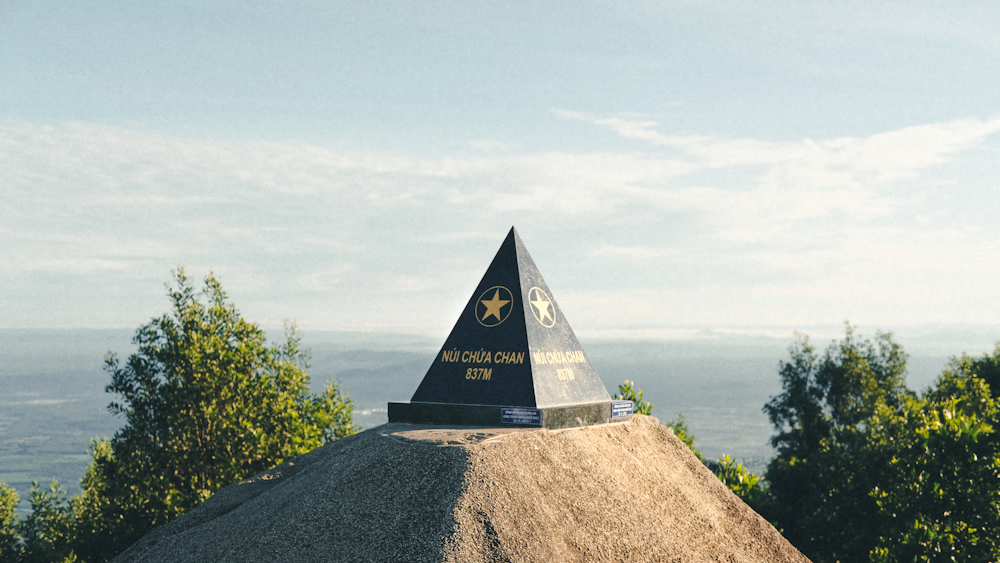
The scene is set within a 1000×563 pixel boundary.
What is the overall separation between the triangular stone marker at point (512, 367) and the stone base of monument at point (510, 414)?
0.07ft

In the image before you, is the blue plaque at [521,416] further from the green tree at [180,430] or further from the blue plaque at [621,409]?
the green tree at [180,430]

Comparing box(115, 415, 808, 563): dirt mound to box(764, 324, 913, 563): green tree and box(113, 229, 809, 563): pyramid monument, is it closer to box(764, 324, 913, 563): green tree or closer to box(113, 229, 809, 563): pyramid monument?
box(113, 229, 809, 563): pyramid monument

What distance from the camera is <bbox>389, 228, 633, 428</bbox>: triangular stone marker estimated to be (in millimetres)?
16516

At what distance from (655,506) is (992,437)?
18278 mm

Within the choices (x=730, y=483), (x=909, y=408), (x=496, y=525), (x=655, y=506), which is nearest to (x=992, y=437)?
(x=909, y=408)

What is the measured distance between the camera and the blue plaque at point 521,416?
Result: 52.2 feet

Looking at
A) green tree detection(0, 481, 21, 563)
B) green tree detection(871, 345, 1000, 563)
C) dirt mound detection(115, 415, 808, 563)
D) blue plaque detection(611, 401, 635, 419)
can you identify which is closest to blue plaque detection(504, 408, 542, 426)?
dirt mound detection(115, 415, 808, 563)

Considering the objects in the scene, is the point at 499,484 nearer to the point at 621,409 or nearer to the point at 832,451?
the point at 621,409

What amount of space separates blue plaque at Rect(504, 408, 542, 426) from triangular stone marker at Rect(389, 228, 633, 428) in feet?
0.07

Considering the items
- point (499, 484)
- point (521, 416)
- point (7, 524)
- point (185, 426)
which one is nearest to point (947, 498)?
A: point (521, 416)

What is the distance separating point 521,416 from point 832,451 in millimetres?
28572

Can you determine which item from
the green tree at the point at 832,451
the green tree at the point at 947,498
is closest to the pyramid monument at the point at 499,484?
the green tree at the point at 947,498

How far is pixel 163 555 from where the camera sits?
15.0m

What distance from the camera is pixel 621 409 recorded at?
1831 centimetres
